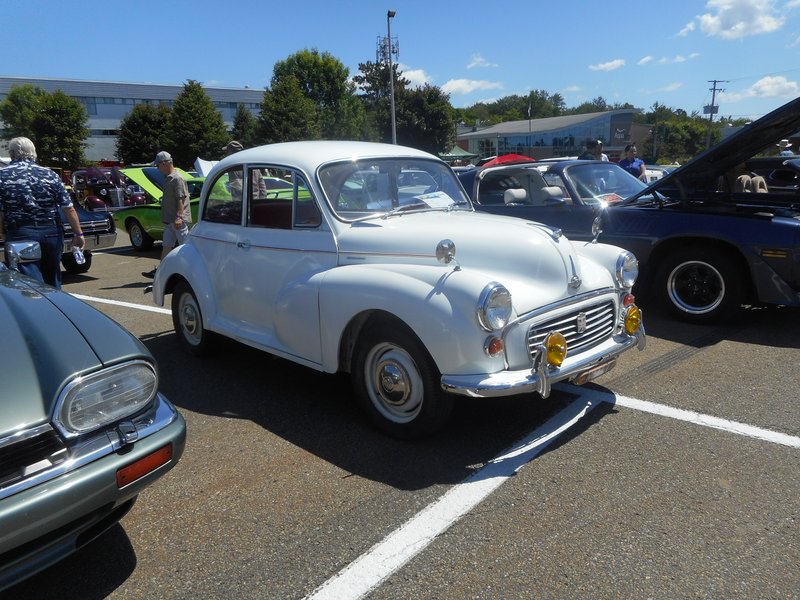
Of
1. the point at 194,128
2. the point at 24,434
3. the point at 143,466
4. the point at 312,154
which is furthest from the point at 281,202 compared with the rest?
the point at 194,128

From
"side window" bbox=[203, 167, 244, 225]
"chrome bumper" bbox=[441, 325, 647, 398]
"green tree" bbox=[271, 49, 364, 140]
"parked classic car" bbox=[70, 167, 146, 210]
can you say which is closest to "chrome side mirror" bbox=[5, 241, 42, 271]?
"side window" bbox=[203, 167, 244, 225]

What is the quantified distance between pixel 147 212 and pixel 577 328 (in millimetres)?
10809

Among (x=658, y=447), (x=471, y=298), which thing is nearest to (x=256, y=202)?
(x=471, y=298)

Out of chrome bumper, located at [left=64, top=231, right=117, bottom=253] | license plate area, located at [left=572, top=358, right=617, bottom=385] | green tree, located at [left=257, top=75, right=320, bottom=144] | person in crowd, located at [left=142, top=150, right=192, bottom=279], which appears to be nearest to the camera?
license plate area, located at [left=572, top=358, right=617, bottom=385]

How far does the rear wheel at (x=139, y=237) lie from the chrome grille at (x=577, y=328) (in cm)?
1102

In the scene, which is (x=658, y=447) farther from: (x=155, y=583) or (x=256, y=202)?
(x=256, y=202)

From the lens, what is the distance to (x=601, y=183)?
7816 millimetres

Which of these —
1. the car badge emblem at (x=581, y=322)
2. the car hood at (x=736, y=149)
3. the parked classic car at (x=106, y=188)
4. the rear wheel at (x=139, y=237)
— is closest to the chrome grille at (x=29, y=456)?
the car badge emblem at (x=581, y=322)

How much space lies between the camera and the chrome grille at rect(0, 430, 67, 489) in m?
1.98

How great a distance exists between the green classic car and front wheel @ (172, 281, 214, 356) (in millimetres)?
5967

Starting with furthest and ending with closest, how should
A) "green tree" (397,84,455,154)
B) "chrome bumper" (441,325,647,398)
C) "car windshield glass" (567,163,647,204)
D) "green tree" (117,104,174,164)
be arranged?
"green tree" (397,84,455,154), "green tree" (117,104,174,164), "car windshield glass" (567,163,647,204), "chrome bumper" (441,325,647,398)

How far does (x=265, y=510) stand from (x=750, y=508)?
7.72 ft

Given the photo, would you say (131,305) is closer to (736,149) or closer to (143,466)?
(143,466)

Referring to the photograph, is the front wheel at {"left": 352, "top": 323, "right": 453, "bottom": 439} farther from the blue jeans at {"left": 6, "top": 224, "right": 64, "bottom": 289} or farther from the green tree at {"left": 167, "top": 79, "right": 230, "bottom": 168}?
the green tree at {"left": 167, "top": 79, "right": 230, "bottom": 168}
